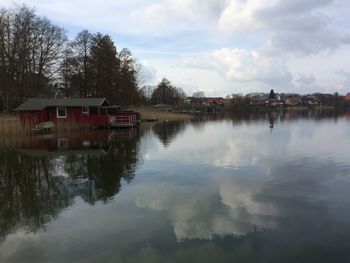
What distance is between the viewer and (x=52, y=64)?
190ft

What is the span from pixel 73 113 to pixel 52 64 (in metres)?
14.5

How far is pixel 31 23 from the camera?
173 feet

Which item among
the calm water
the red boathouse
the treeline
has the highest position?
the treeline

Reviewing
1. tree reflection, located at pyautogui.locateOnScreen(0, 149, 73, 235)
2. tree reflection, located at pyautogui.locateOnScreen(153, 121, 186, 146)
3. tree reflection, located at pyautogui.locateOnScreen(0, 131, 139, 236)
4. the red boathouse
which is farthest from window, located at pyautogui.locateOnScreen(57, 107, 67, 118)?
tree reflection, located at pyautogui.locateOnScreen(0, 149, 73, 235)

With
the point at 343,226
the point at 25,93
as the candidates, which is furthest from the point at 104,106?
the point at 343,226

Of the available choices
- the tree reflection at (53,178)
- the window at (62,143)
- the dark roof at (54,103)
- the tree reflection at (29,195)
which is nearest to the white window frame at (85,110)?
the dark roof at (54,103)

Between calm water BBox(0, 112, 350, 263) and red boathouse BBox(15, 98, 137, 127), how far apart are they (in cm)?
2056

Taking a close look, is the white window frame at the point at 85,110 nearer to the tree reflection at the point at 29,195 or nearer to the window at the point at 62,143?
the window at the point at 62,143

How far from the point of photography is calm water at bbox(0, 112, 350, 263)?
9.55 m

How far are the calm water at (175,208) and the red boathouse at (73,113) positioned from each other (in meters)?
20.6

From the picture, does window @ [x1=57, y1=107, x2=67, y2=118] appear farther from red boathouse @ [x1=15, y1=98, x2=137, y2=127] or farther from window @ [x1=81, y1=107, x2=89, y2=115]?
window @ [x1=81, y1=107, x2=89, y2=115]

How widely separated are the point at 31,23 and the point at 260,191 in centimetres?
4683

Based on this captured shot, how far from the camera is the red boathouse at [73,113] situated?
43938mm

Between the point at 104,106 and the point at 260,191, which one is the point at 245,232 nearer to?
the point at 260,191
